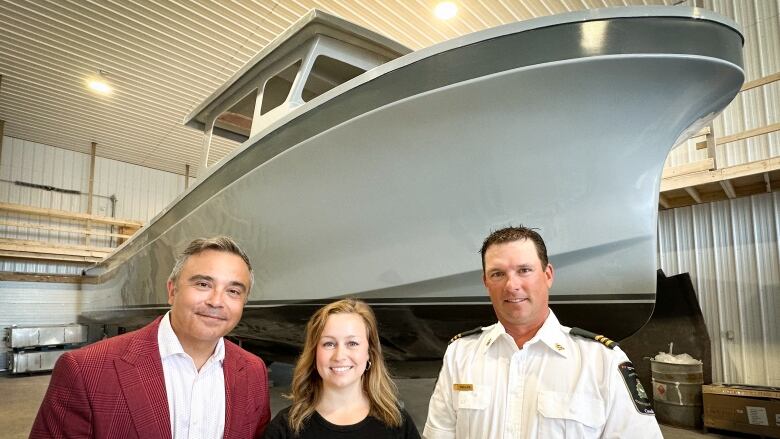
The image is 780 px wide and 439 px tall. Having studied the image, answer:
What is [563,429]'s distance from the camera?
44.6 inches

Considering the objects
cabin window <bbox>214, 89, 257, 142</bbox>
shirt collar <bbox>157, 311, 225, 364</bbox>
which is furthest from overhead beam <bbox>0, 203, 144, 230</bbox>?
shirt collar <bbox>157, 311, 225, 364</bbox>

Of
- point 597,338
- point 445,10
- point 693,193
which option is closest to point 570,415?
point 597,338

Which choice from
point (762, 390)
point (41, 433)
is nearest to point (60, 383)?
point (41, 433)

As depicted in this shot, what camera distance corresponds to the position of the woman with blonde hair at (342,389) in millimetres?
1311

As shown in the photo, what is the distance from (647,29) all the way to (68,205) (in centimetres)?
1109

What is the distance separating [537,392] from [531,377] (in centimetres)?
4

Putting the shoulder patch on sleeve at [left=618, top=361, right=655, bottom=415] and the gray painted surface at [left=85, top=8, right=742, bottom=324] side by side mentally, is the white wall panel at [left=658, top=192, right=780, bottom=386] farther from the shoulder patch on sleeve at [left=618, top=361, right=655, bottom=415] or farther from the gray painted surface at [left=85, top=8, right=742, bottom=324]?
the shoulder patch on sleeve at [left=618, top=361, right=655, bottom=415]

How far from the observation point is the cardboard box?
3.91 m

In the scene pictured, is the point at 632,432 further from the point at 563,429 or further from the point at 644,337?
the point at 644,337

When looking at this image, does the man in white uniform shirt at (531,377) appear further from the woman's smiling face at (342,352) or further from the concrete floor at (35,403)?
the concrete floor at (35,403)

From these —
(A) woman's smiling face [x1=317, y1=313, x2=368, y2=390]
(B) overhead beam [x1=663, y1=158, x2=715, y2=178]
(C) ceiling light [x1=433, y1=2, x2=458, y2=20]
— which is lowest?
(A) woman's smiling face [x1=317, y1=313, x2=368, y2=390]

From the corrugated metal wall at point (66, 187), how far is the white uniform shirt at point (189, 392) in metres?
10.1

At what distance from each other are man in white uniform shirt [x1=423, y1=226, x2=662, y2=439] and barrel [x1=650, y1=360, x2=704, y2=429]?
4167 mm

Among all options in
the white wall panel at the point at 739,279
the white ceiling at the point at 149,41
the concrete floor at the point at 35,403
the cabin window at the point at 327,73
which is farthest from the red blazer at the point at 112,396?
the white wall panel at the point at 739,279
